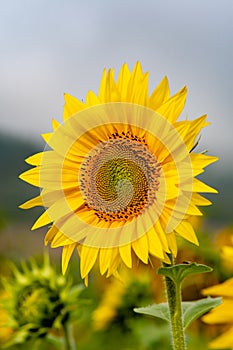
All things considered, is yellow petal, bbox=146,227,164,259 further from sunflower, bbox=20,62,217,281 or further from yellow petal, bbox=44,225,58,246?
yellow petal, bbox=44,225,58,246

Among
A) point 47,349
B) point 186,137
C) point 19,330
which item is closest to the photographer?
point 186,137

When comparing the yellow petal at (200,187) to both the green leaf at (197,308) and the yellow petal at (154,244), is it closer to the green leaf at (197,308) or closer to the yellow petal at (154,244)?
the yellow petal at (154,244)

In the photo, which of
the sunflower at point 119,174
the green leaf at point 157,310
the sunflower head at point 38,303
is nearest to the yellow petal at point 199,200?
the sunflower at point 119,174

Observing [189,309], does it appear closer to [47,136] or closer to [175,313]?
[175,313]

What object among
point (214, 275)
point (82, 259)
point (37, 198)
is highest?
point (37, 198)

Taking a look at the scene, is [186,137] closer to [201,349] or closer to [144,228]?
[144,228]

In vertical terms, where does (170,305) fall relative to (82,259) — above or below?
below

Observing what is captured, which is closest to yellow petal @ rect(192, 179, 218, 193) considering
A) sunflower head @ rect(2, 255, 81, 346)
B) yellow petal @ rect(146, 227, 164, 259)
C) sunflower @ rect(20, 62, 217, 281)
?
sunflower @ rect(20, 62, 217, 281)

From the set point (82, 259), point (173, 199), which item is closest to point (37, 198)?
point (82, 259)
